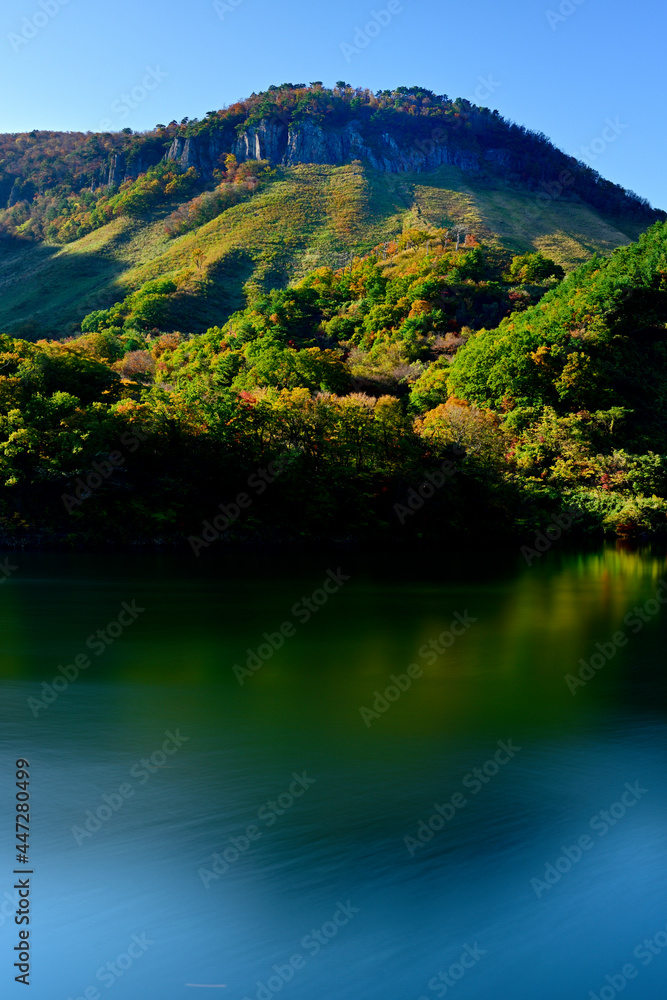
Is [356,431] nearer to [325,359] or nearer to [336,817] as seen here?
[325,359]

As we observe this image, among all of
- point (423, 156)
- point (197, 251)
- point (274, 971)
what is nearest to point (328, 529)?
point (274, 971)

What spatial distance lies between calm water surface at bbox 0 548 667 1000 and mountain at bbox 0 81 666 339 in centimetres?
7132

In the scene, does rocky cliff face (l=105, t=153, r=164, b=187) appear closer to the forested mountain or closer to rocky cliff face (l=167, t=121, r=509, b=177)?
the forested mountain

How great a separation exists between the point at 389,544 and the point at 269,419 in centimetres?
1050

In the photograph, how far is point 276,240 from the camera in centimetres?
10875

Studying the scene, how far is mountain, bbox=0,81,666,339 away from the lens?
328 ft

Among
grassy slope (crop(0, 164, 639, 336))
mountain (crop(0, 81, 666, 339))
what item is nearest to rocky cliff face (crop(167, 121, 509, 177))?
mountain (crop(0, 81, 666, 339))

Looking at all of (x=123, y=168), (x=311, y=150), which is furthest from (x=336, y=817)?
(x=123, y=168)

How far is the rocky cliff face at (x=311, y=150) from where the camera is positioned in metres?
138

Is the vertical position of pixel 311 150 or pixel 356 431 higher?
pixel 311 150

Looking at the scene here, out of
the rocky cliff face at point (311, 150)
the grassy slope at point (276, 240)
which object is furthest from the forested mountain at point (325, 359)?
the rocky cliff face at point (311, 150)

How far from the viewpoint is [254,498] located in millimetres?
48406

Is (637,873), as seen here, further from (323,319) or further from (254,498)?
(323,319)

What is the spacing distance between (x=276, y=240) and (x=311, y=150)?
38.7m
